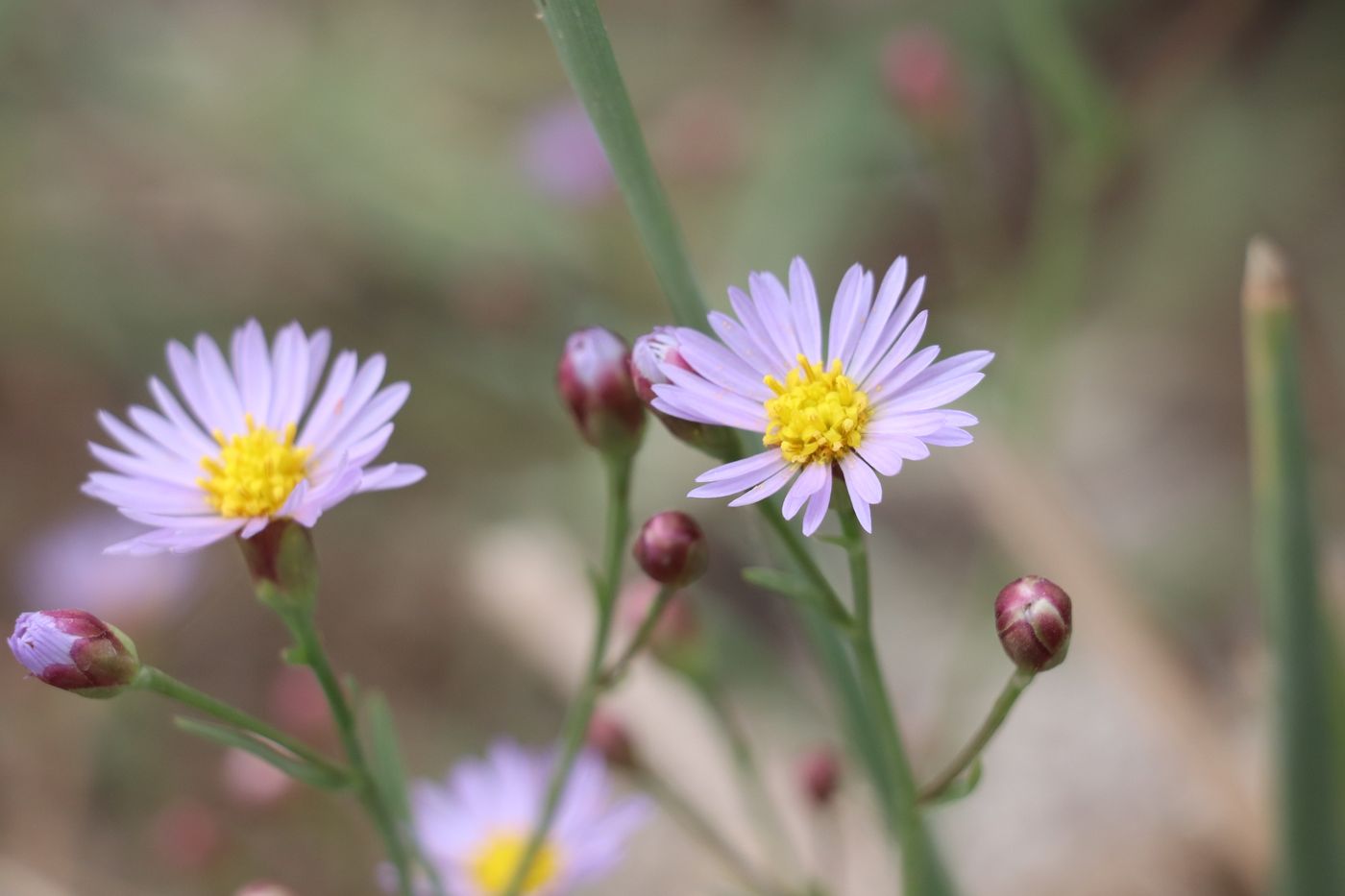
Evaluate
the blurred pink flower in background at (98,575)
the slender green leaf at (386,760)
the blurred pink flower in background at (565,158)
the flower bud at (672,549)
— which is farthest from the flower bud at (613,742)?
the blurred pink flower in background at (565,158)

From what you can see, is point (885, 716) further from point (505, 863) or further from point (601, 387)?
point (505, 863)

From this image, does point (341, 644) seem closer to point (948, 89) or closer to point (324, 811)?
point (324, 811)

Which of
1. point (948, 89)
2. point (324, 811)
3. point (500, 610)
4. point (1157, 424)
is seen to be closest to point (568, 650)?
point (500, 610)

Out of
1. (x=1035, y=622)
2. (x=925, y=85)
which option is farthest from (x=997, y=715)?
(x=925, y=85)

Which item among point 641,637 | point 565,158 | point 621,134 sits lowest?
point 641,637

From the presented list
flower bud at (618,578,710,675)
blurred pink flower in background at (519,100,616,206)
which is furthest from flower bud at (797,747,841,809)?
blurred pink flower in background at (519,100,616,206)

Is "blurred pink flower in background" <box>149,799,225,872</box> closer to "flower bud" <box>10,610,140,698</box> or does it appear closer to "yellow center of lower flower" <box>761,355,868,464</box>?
"flower bud" <box>10,610,140,698</box>

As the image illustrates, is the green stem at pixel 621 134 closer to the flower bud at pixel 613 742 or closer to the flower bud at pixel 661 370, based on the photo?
the flower bud at pixel 661 370
